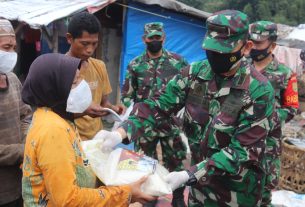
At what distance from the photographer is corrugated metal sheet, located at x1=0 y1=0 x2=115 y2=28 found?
7312mm

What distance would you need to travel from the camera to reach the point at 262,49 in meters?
4.02

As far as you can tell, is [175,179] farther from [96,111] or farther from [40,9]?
[40,9]

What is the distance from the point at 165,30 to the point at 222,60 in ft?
21.7

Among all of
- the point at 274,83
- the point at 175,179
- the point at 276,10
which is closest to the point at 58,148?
the point at 175,179

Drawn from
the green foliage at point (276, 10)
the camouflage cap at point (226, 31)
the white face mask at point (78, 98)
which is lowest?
the green foliage at point (276, 10)

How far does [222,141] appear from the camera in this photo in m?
2.41

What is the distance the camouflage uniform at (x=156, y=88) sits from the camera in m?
4.83

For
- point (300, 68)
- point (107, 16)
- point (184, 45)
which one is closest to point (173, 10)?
point (184, 45)

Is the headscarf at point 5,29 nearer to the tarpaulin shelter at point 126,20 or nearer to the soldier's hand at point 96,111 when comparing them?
the soldier's hand at point 96,111

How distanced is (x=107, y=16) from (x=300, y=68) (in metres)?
5.94

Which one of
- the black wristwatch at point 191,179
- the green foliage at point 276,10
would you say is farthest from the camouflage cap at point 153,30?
the green foliage at point 276,10

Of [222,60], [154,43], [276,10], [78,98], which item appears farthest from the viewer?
[276,10]

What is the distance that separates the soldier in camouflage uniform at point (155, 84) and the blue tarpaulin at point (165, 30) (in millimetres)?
3577

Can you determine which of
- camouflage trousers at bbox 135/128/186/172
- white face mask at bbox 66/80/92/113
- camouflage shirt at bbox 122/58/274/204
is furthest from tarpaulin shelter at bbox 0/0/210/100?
white face mask at bbox 66/80/92/113
